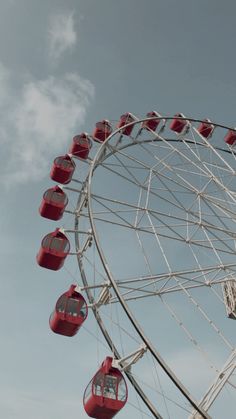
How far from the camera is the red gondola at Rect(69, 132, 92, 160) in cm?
1755

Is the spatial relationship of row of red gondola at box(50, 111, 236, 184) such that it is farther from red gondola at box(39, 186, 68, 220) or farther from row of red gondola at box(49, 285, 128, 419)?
row of red gondola at box(49, 285, 128, 419)

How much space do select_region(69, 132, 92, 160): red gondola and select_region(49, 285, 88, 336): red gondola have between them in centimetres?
794

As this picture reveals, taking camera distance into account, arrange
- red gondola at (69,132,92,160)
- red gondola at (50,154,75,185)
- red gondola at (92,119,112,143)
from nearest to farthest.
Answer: red gondola at (50,154,75,185)
red gondola at (69,132,92,160)
red gondola at (92,119,112,143)

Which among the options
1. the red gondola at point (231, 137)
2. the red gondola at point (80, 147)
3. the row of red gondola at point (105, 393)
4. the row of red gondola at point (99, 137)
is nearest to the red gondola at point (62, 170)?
the row of red gondola at point (99, 137)

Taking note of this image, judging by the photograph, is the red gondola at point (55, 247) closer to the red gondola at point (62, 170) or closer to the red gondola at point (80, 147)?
the red gondola at point (62, 170)

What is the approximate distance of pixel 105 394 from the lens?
8.70 meters

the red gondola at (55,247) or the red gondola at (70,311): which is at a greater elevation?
the red gondola at (55,247)

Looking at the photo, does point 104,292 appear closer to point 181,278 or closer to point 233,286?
point 181,278

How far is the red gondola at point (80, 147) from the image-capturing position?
1755cm

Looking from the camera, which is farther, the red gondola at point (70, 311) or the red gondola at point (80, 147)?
the red gondola at point (80, 147)

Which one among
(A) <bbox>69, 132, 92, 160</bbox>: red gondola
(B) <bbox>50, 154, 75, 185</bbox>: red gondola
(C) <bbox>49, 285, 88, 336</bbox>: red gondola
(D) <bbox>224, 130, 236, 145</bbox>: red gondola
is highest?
(D) <bbox>224, 130, 236, 145</bbox>: red gondola

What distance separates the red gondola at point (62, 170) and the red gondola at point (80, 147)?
1009 millimetres

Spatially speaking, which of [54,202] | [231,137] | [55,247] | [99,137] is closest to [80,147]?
[99,137]

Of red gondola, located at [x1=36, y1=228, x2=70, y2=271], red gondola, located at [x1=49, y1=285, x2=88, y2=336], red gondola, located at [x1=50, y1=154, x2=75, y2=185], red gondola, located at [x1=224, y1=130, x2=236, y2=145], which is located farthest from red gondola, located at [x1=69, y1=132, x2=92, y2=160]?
red gondola, located at [x1=49, y1=285, x2=88, y2=336]
